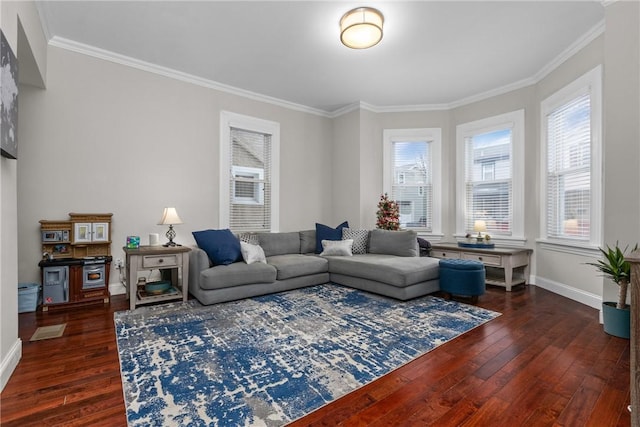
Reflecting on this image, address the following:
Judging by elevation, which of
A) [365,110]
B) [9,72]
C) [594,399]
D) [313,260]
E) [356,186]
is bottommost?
[594,399]

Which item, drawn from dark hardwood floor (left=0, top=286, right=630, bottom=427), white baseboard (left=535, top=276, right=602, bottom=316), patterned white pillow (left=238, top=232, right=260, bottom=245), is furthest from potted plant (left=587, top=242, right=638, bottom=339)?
patterned white pillow (left=238, top=232, right=260, bottom=245)

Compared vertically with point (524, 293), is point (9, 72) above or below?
above

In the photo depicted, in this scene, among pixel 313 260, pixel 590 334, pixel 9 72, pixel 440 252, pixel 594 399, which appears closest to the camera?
pixel 594 399

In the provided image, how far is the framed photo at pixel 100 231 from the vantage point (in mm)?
3668

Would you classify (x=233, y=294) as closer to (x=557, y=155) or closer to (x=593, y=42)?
(x=557, y=155)

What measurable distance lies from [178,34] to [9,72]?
1.89 metres

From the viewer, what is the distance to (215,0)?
2.98 m

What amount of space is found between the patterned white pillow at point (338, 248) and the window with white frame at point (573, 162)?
9.00 ft

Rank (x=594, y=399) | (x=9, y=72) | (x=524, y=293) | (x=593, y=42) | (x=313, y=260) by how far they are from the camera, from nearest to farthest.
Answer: (x=594, y=399), (x=9, y=72), (x=593, y=42), (x=524, y=293), (x=313, y=260)

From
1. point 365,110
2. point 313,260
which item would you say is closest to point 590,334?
point 313,260

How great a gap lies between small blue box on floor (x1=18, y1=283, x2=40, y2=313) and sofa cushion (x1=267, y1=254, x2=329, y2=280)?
8.20 ft

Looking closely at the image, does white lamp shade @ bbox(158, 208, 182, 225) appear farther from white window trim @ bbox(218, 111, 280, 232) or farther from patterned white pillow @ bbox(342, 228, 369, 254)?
patterned white pillow @ bbox(342, 228, 369, 254)

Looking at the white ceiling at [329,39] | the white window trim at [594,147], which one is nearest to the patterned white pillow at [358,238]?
the white ceiling at [329,39]

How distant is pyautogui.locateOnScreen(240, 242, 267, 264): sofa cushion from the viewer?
13.3ft
